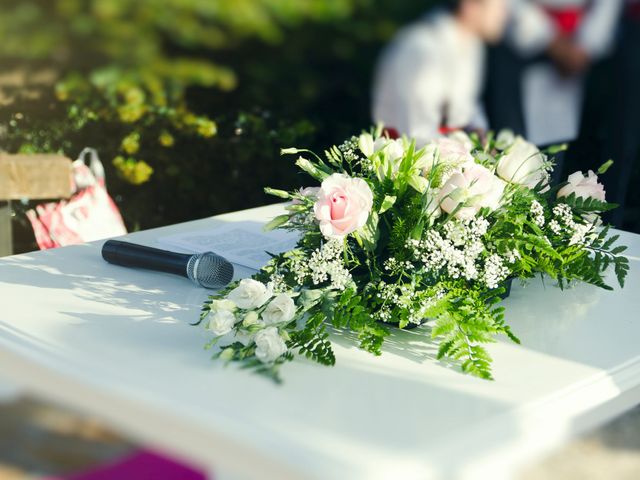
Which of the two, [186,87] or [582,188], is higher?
[186,87]

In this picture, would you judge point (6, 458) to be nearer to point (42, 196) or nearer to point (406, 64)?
point (42, 196)

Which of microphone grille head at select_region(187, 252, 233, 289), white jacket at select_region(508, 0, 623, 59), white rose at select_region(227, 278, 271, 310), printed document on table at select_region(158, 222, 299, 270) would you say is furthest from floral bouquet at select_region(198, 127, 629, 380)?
white jacket at select_region(508, 0, 623, 59)

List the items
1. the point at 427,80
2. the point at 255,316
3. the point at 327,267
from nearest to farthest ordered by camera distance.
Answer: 1. the point at 255,316
2. the point at 327,267
3. the point at 427,80

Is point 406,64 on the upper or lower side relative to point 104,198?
upper

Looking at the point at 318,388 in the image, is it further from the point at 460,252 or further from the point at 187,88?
the point at 187,88

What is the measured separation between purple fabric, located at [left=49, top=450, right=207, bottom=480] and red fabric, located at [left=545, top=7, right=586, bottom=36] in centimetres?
336

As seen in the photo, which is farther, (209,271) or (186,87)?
(186,87)

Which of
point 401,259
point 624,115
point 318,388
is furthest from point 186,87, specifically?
point 318,388

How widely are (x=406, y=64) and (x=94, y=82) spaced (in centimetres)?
146

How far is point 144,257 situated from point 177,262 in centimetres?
9

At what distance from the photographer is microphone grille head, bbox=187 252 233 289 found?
1.70 metres

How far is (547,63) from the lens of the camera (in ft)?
14.3

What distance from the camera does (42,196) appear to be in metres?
3.25

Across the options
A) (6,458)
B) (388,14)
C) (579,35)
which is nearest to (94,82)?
(388,14)
